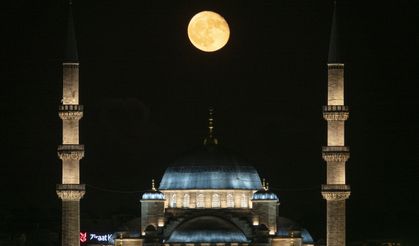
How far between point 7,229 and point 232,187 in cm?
2540

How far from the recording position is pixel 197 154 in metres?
89.3

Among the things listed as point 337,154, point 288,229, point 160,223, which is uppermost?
point 337,154

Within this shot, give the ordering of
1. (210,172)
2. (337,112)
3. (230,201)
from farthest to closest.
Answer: (210,172) → (230,201) → (337,112)

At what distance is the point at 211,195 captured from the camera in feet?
287

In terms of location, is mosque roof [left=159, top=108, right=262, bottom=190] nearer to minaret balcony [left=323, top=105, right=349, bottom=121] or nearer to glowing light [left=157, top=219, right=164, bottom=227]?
glowing light [left=157, top=219, right=164, bottom=227]

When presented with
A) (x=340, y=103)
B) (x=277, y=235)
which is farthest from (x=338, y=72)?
(x=277, y=235)

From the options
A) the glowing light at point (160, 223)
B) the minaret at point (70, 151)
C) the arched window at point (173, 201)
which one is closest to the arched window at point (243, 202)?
the arched window at point (173, 201)

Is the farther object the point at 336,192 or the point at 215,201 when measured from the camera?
the point at 215,201

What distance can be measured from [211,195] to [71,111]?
34.4 ft

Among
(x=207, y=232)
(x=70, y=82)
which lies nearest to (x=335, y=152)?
(x=207, y=232)

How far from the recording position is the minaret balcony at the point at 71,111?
79.8 metres

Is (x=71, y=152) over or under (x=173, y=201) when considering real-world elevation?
over

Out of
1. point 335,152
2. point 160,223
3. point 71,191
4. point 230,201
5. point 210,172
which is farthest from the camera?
point 210,172

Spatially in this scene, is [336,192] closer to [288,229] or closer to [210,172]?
[288,229]
